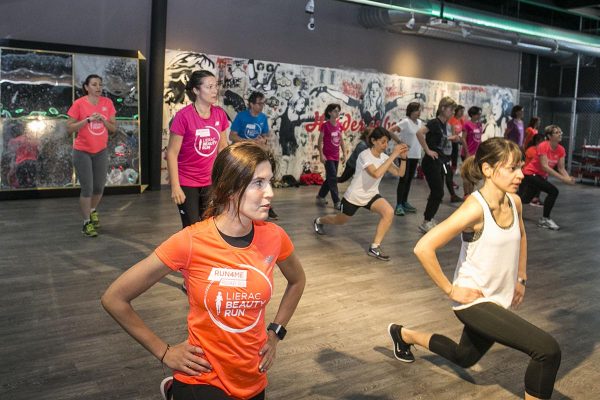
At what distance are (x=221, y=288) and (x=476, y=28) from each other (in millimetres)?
12321

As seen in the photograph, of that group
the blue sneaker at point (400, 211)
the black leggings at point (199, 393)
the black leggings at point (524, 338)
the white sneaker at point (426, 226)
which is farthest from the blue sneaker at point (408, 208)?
the black leggings at point (199, 393)

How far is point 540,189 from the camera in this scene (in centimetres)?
818

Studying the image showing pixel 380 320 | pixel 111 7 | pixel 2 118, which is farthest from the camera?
pixel 111 7

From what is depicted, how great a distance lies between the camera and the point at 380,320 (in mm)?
4234

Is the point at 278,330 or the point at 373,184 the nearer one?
the point at 278,330

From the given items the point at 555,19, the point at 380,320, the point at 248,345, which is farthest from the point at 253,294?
the point at 555,19

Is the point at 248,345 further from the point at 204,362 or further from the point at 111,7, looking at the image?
the point at 111,7

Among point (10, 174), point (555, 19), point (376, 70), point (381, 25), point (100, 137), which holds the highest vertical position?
point (555, 19)

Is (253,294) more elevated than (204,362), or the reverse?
(253,294)

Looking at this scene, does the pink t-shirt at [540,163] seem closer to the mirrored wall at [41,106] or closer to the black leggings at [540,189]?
the black leggings at [540,189]

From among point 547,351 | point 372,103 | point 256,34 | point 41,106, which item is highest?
point 256,34

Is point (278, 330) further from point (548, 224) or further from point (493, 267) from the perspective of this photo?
point (548, 224)

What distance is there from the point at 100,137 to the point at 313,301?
10.5 ft

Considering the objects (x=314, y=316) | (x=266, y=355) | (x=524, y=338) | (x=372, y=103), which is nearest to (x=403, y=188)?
(x=372, y=103)
